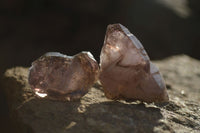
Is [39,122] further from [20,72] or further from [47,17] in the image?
[47,17]

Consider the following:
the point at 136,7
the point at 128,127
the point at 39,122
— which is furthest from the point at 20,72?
the point at 136,7

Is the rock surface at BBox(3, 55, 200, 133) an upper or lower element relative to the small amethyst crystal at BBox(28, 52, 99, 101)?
lower

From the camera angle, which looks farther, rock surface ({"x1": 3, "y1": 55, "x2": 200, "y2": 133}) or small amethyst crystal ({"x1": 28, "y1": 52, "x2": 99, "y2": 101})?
small amethyst crystal ({"x1": 28, "y1": 52, "x2": 99, "y2": 101})

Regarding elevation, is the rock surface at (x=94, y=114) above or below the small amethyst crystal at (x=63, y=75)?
below

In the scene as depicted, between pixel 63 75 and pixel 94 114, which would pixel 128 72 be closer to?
pixel 94 114

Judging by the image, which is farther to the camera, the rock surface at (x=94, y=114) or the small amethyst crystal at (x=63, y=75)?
the small amethyst crystal at (x=63, y=75)

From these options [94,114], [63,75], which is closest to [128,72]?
[94,114]
